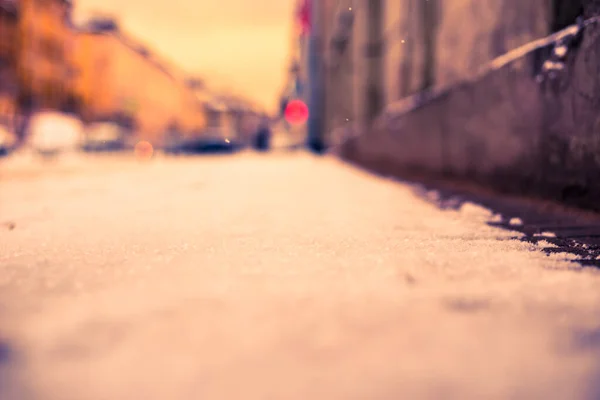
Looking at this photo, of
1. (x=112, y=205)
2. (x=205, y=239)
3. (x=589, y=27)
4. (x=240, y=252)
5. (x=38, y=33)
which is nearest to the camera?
(x=240, y=252)

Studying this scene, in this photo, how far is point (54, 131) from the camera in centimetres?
2583

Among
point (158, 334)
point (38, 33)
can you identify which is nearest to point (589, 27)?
point (158, 334)

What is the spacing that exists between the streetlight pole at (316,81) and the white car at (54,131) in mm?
11132

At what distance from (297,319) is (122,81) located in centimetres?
3874

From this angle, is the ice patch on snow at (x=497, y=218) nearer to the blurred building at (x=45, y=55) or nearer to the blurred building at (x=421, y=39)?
the blurred building at (x=421, y=39)

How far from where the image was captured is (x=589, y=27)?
73.2 inches

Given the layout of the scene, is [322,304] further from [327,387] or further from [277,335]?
[327,387]

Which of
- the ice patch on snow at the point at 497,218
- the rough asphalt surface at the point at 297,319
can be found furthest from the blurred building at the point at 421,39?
the rough asphalt surface at the point at 297,319

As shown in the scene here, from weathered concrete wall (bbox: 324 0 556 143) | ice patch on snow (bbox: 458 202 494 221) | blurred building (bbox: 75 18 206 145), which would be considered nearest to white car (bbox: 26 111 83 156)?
blurred building (bbox: 75 18 206 145)

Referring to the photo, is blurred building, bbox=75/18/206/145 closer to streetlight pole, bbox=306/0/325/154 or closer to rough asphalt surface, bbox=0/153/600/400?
streetlight pole, bbox=306/0/325/154

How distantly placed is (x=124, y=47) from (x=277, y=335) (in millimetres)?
39220

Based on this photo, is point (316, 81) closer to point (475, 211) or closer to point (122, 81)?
point (475, 211)

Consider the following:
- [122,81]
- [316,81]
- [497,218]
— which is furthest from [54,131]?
[497,218]

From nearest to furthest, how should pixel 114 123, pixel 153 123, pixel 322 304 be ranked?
pixel 322 304, pixel 114 123, pixel 153 123
